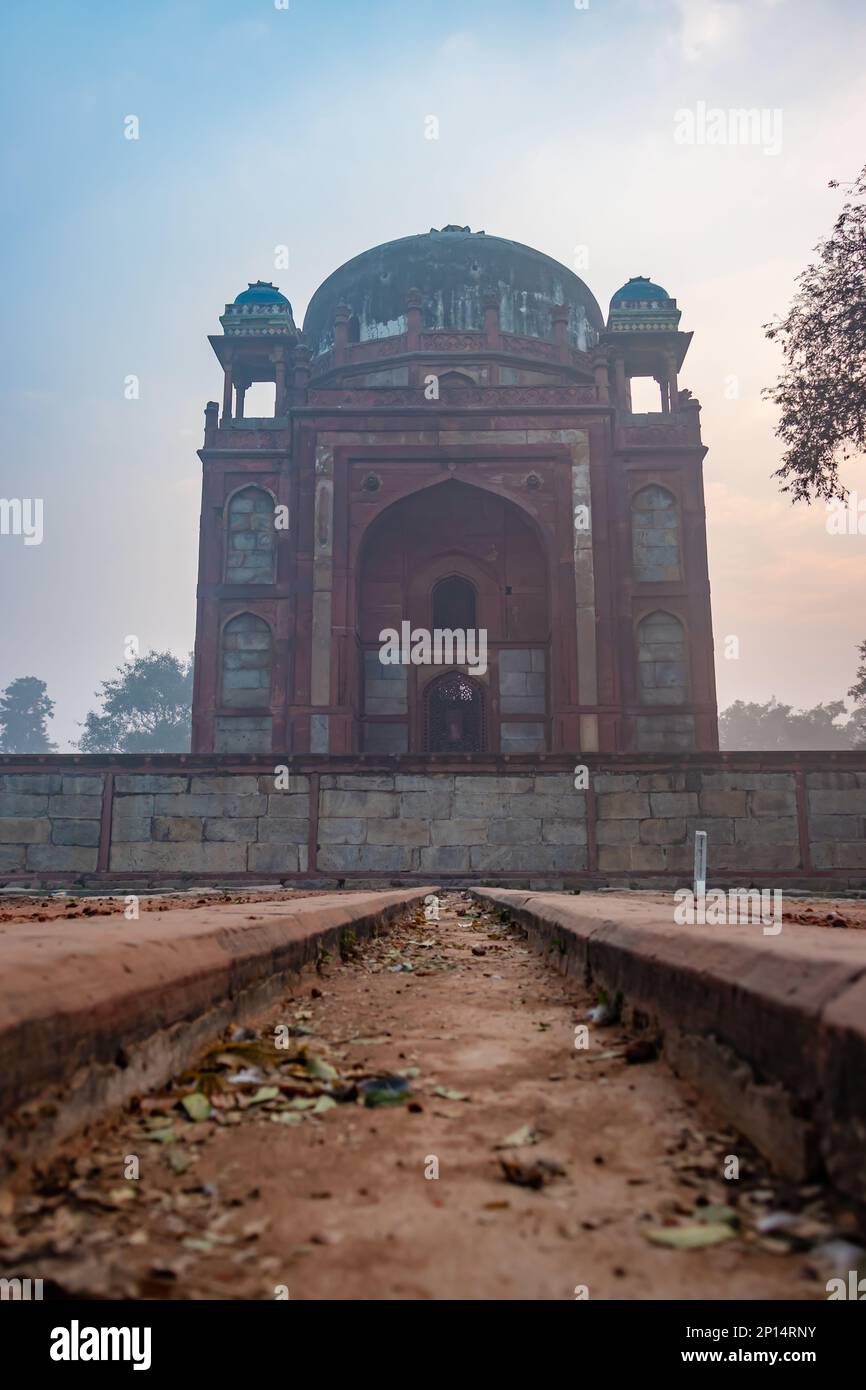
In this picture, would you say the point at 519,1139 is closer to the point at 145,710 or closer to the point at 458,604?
the point at 458,604

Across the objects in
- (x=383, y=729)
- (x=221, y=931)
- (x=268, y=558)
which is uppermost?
(x=268, y=558)

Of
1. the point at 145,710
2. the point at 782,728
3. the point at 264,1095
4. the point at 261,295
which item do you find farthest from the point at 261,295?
the point at 782,728

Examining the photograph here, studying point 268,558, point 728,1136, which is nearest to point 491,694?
point 268,558

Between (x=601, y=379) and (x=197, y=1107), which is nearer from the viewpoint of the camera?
(x=197, y=1107)

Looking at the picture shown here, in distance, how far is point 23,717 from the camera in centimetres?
7500

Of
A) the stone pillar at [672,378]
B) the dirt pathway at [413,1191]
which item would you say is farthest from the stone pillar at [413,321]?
the dirt pathway at [413,1191]

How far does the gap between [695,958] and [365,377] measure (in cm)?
1999

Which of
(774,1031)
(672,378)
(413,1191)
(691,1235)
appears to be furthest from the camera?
(672,378)

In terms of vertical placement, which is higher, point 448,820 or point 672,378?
point 672,378

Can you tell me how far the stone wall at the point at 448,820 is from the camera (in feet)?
37.1

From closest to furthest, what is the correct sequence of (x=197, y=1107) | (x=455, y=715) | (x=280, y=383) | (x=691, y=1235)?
(x=691, y=1235) < (x=197, y=1107) < (x=455, y=715) < (x=280, y=383)
